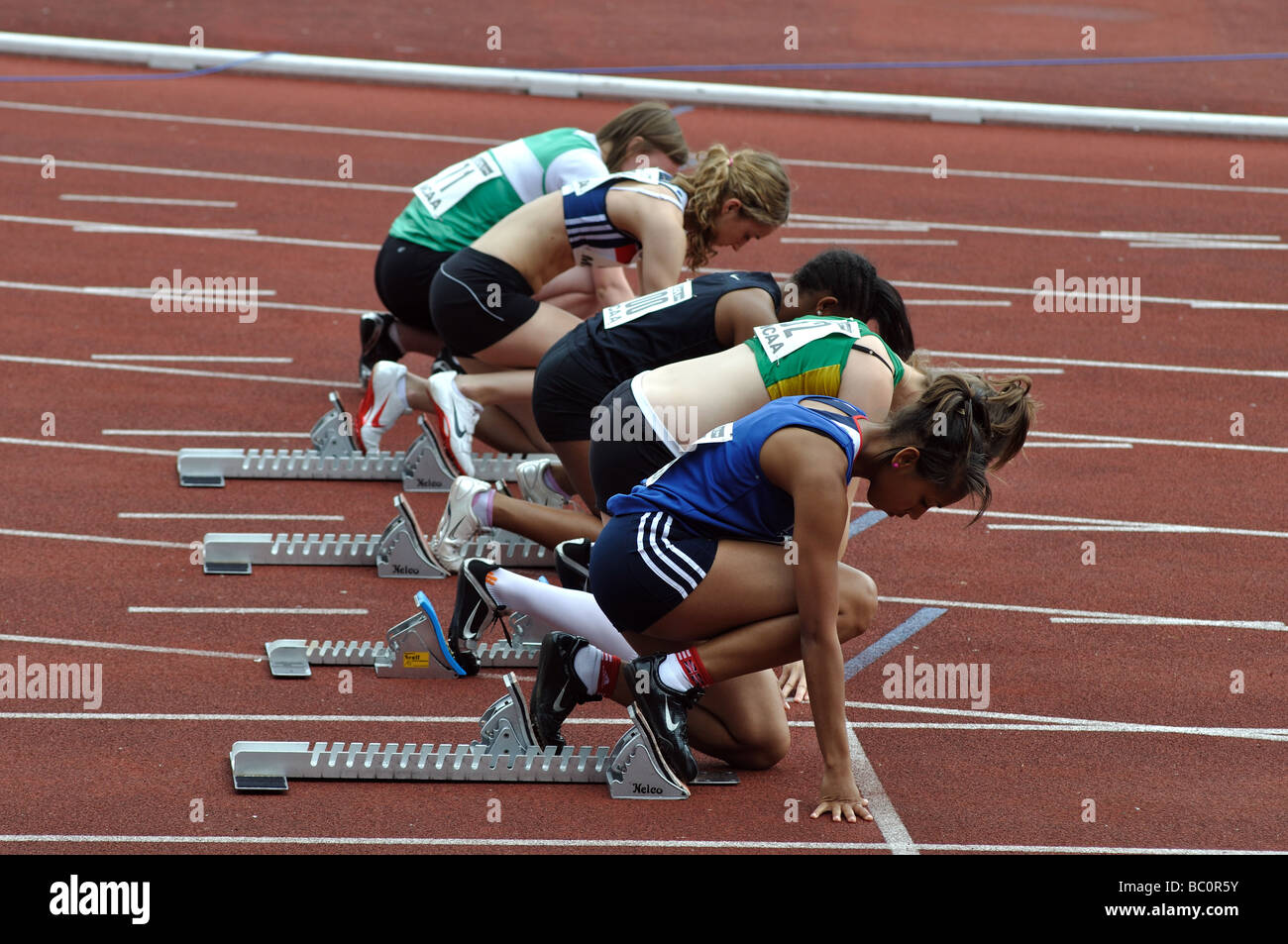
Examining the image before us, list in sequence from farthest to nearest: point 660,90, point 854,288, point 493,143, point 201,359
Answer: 1. point 660,90
2. point 493,143
3. point 201,359
4. point 854,288

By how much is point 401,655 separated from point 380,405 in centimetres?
188

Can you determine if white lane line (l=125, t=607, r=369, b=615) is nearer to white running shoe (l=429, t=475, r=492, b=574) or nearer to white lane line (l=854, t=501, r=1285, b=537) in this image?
white running shoe (l=429, t=475, r=492, b=574)

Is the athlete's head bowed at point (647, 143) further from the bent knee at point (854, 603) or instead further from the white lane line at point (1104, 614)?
the bent knee at point (854, 603)

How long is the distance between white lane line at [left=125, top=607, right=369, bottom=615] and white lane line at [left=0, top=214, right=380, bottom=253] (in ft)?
16.0

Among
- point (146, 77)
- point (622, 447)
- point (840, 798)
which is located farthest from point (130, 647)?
point (146, 77)

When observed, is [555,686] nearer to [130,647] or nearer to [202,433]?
[130,647]

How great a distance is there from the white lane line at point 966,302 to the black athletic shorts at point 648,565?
17.9 feet

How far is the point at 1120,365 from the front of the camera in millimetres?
8266

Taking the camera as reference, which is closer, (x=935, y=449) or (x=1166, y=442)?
(x=935, y=449)

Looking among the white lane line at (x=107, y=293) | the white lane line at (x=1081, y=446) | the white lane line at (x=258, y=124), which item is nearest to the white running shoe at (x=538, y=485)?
the white lane line at (x=1081, y=446)

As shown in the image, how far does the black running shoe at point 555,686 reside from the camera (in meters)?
4.26

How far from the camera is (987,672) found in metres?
5.02

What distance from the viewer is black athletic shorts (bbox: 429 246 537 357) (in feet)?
19.6
